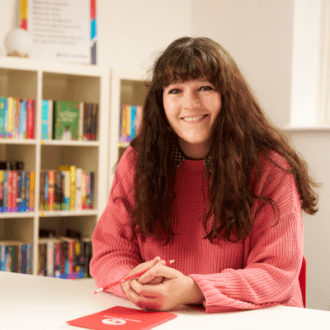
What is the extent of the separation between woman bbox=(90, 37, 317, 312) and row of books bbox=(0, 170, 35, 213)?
1435mm

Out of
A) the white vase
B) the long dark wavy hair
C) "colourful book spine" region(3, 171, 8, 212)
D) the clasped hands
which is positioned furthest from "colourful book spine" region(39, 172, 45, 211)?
the clasped hands

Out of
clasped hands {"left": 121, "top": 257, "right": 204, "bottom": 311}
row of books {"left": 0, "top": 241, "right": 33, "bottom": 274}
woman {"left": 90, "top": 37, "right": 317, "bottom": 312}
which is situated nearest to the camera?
clasped hands {"left": 121, "top": 257, "right": 204, "bottom": 311}

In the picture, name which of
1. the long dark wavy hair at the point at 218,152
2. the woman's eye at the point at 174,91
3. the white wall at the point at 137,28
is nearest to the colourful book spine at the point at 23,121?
the white wall at the point at 137,28

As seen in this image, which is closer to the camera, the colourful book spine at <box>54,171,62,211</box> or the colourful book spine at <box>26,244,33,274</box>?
the colourful book spine at <box>26,244,33,274</box>

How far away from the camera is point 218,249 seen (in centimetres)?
141

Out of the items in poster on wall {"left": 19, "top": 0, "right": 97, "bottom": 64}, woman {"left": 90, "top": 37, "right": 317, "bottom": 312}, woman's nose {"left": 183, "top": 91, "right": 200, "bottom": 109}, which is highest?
poster on wall {"left": 19, "top": 0, "right": 97, "bottom": 64}

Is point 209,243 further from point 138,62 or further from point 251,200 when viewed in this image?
point 138,62

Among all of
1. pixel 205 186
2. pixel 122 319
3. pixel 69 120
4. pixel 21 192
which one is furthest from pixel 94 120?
pixel 122 319

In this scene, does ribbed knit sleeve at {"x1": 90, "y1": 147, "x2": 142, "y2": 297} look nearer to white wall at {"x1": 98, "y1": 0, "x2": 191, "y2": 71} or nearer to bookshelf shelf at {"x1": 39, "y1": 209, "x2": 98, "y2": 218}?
bookshelf shelf at {"x1": 39, "y1": 209, "x2": 98, "y2": 218}

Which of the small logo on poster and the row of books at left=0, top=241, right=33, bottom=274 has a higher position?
the small logo on poster

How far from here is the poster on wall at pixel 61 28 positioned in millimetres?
3127

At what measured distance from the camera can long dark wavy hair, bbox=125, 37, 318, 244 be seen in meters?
1.38

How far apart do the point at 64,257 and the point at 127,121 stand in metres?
0.92

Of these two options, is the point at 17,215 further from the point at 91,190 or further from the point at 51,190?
Result: the point at 91,190
